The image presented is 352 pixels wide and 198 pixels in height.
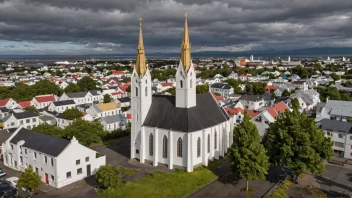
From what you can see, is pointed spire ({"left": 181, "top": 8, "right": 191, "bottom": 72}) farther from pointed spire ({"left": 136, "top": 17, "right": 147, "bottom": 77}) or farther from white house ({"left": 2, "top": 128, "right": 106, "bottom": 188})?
white house ({"left": 2, "top": 128, "right": 106, "bottom": 188})

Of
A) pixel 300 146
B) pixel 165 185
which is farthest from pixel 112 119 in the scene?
pixel 300 146

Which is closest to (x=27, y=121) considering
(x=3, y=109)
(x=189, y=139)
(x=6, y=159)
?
(x=3, y=109)

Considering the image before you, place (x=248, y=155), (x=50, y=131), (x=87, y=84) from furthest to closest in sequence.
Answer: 1. (x=87, y=84)
2. (x=50, y=131)
3. (x=248, y=155)

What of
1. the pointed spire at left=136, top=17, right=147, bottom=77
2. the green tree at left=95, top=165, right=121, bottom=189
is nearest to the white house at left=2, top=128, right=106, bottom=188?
the green tree at left=95, top=165, right=121, bottom=189

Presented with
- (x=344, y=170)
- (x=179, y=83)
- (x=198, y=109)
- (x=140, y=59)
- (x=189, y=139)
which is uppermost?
(x=140, y=59)

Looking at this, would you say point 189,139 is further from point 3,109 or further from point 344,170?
point 3,109

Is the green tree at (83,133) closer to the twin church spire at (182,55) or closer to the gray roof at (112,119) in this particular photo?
the twin church spire at (182,55)

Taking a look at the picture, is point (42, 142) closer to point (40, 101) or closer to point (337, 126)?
point (337, 126)
